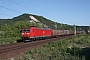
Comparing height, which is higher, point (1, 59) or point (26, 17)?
point (26, 17)

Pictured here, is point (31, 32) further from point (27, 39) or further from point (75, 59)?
point (75, 59)

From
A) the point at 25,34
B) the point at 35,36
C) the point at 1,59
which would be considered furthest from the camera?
the point at 35,36

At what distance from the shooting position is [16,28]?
70.8 meters

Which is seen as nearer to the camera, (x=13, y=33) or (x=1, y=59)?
(x=1, y=59)

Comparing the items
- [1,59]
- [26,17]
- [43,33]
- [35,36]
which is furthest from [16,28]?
[26,17]

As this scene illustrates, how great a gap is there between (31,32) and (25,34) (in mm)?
1289

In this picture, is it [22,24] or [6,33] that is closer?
[6,33]

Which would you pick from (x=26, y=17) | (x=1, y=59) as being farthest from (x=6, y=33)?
(x=26, y=17)

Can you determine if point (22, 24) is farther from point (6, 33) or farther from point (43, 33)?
point (43, 33)

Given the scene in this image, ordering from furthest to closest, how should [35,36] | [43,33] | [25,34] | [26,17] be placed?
1. [26,17]
2. [43,33]
3. [35,36]
4. [25,34]

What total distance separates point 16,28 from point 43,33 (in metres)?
26.4

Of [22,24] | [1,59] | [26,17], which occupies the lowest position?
[1,59]

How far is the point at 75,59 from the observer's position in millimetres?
12242

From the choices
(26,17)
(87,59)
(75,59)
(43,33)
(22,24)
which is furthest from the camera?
(26,17)
